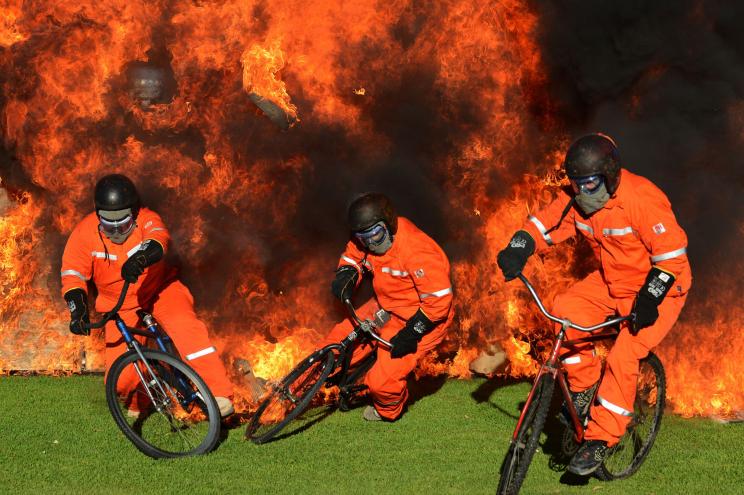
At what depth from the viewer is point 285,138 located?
941 cm

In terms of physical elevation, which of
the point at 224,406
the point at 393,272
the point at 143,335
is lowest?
the point at 224,406

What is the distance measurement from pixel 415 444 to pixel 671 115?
4017mm

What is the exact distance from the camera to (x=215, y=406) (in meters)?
7.09

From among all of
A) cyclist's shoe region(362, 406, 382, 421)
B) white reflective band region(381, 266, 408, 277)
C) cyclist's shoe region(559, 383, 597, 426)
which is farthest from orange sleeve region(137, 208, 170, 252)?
cyclist's shoe region(559, 383, 597, 426)

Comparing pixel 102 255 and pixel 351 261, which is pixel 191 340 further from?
pixel 351 261

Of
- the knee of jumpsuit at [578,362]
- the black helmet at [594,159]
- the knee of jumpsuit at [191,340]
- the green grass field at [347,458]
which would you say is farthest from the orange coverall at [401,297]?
the black helmet at [594,159]

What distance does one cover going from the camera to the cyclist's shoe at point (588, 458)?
20.9ft

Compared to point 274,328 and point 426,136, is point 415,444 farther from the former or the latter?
point 426,136

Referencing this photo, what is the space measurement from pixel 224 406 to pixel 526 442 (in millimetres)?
2818

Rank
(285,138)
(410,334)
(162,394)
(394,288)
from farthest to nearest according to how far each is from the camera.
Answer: (285,138)
(394,288)
(410,334)
(162,394)

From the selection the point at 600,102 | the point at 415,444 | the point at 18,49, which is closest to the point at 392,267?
the point at 415,444

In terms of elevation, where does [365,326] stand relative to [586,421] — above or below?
below

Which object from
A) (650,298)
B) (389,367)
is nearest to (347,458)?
(389,367)

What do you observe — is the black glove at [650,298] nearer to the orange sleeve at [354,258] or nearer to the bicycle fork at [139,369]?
the orange sleeve at [354,258]
